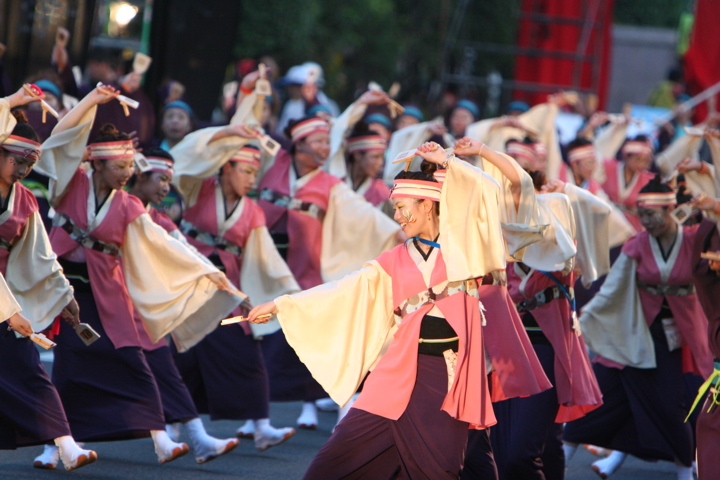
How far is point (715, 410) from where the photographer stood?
5262 millimetres

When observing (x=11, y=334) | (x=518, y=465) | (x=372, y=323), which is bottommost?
(x=518, y=465)

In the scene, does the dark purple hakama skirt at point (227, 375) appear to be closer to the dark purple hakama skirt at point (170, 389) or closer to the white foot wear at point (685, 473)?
the dark purple hakama skirt at point (170, 389)

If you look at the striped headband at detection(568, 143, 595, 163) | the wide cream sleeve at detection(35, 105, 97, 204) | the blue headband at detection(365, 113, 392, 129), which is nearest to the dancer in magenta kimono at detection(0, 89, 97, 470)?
the wide cream sleeve at detection(35, 105, 97, 204)

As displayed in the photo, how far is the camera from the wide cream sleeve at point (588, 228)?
643 cm

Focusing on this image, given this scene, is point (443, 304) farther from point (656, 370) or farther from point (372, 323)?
point (656, 370)

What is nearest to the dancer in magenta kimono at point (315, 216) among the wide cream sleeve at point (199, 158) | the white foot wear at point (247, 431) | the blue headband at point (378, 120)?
the white foot wear at point (247, 431)

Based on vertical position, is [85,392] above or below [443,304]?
below

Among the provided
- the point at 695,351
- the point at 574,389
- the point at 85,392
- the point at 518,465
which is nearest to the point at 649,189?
the point at 695,351

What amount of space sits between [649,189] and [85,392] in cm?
339

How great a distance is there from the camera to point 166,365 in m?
6.85

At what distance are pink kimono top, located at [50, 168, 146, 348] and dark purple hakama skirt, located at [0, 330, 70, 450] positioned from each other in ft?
2.00

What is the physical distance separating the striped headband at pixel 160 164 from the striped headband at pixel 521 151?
8.25ft

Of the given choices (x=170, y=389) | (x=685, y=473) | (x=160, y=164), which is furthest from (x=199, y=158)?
(x=685, y=473)

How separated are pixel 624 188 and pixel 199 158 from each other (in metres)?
4.73
